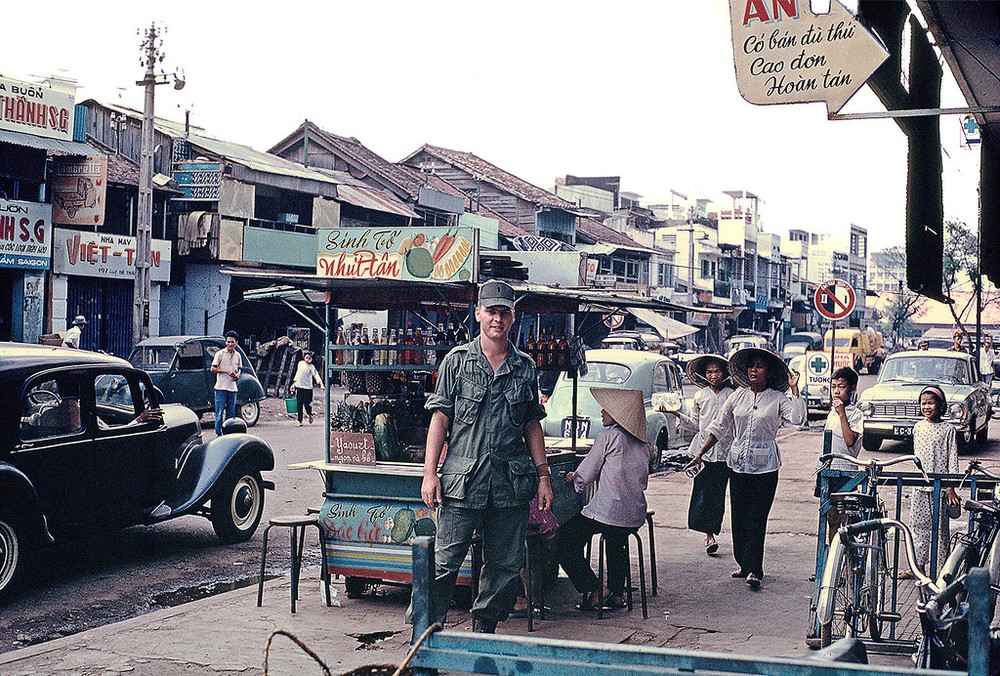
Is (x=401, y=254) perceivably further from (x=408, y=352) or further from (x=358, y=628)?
(x=358, y=628)

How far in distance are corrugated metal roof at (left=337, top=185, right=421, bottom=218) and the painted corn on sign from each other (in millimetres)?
29809

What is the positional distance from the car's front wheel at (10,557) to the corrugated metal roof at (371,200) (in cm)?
3005

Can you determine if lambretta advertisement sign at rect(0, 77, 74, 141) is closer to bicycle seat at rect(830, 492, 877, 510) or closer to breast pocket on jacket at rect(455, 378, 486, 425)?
breast pocket on jacket at rect(455, 378, 486, 425)

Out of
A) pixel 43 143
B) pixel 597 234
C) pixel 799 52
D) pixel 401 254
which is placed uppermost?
pixel 597 234

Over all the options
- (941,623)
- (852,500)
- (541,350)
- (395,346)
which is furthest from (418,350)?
(941,623)

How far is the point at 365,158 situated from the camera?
Answer: 45.4m

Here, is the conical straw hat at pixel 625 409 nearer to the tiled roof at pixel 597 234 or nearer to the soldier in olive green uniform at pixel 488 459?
the soldier in olive green uniform at pixel 488 459

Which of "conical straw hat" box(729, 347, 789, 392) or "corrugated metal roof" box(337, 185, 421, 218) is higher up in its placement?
"corrugated metal roof" box(337, 185, 421, 218)

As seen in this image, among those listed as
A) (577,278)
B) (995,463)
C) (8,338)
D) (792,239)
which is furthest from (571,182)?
(577,278)

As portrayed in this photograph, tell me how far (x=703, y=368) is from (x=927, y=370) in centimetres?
1090

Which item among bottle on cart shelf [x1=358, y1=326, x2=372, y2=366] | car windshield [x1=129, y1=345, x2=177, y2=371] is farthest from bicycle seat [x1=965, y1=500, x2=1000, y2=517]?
car windshield [x1=129, y1=345, x2=177, y2=371]

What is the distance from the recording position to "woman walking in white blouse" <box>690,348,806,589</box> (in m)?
8.38

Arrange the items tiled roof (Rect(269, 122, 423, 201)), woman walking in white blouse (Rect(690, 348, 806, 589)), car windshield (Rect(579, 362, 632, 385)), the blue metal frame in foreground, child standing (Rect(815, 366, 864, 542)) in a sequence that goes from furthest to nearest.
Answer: tiled roof (Rect(269, 122, 423, 201))
car windshield (Rect(579, 362, 632, 385))
child standing (Rect(815, 366, 864, 542))
woman walking in white blouse (Rect(690, 348, 806, 589))
the blue metal frame in foreground

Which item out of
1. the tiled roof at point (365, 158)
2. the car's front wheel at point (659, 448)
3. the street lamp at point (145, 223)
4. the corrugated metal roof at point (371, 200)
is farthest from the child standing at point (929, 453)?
the tiled roof at point (365, 158)
